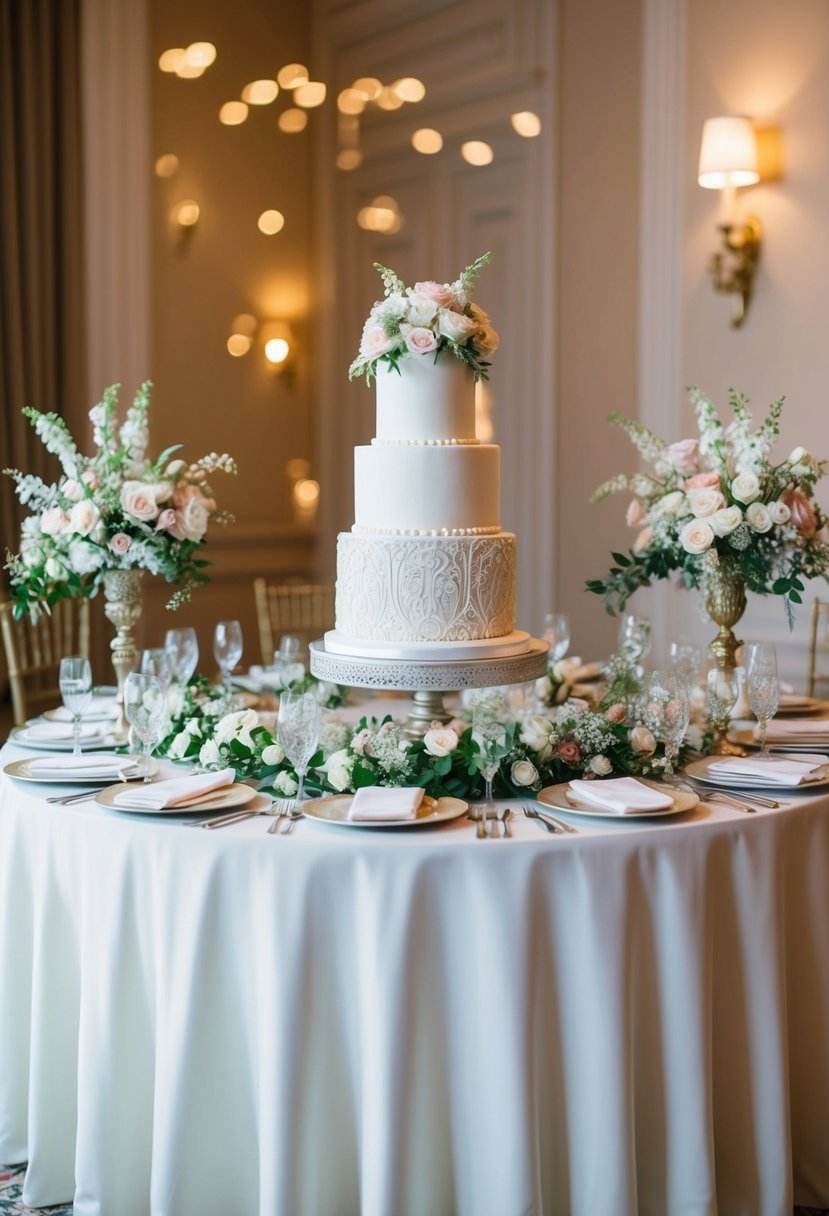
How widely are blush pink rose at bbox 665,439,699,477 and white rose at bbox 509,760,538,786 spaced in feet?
3.67

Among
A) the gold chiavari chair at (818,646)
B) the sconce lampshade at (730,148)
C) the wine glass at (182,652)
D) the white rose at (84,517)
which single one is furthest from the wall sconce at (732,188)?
the white rose at (84,517)

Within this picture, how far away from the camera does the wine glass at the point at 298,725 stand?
2.64m

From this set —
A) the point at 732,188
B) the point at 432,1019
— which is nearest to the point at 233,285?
the point at 732,188

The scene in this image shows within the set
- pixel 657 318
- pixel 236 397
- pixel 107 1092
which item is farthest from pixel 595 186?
pixel 107 1092

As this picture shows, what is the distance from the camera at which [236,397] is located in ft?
22.5

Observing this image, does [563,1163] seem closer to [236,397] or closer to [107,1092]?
[107,1092]

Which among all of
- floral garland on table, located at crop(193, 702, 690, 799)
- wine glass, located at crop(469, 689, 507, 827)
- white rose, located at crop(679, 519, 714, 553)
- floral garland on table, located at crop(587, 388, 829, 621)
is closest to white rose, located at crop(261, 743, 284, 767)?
floral garland on table, located at crop(193, 702, 690, 799)

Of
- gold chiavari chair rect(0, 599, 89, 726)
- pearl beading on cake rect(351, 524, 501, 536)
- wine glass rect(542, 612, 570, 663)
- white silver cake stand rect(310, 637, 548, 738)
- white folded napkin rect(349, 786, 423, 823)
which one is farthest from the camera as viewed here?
gold chiavari chair rect(0, 599, 89, 726)

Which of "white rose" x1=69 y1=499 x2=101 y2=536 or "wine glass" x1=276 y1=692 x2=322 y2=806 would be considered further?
"white rose" x1=69 y1=499 x2=101 y2=536

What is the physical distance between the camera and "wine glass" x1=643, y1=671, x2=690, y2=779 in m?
2.88

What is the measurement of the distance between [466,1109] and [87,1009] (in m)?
0.80

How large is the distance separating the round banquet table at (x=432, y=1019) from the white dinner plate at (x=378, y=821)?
0.02 meters

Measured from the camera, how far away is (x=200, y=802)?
2680 millimetres

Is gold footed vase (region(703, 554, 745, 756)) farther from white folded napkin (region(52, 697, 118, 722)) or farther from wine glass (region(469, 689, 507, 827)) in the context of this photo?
white folded napkin (region(52, 697, 118, 722))
